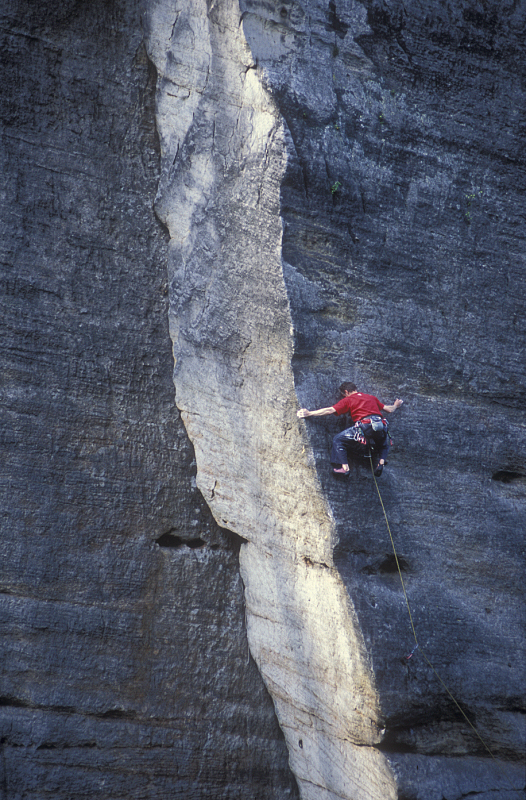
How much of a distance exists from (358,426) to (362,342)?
84 cm

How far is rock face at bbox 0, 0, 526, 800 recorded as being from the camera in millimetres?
5395

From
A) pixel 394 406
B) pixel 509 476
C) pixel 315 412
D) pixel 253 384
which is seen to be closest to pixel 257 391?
pixel 253 384

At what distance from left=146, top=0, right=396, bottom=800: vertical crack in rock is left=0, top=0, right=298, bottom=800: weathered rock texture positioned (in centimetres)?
28

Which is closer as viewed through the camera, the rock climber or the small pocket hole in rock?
the rock climber

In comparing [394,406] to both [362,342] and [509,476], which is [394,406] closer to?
[362,342]

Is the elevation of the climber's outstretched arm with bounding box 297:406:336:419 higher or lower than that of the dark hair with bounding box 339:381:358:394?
lower

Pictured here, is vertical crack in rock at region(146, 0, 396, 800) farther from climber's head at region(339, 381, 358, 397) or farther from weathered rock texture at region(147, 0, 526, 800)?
climber's head at region(339, 381, 358, 397)

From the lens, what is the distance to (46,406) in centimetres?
592

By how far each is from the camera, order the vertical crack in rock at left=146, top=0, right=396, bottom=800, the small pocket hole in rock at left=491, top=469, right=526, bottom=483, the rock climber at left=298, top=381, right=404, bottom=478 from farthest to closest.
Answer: the small pocket hole in rock at left=491, top=469, right=526, bottom=483, the vertical crack in rock at left=146, top=0, right=396, bottom=800, the rock climber at left=298, top=381, right=404, bottom=478

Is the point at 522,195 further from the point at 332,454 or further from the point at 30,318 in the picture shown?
the point at 30,318

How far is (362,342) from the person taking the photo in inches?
219

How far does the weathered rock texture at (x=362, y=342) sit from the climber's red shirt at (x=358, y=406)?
0.93ft

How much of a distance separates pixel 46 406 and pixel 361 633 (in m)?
3.41

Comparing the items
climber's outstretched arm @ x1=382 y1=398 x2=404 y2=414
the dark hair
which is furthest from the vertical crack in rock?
climber's outstretched arm @ x1=382 y1=398 x2=404 y2=414
